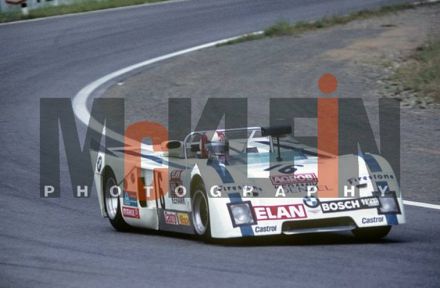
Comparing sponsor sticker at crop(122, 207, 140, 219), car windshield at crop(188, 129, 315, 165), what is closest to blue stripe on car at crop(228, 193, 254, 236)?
car windshield at crop(188, 129, 315, 165)

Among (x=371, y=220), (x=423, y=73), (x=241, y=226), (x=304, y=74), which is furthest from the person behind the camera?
(x=304, y=74)

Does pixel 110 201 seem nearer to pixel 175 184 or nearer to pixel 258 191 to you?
pixel 175 184

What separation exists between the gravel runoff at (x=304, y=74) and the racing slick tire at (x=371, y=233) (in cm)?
421

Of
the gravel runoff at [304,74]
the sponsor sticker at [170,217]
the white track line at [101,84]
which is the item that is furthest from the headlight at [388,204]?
the white track line at [101,84]

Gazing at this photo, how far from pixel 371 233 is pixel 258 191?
1066 millimetres

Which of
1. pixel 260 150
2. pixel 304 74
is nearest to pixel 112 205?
pixel 260 150

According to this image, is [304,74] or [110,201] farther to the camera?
[304,74]

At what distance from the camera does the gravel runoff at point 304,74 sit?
1692 cm

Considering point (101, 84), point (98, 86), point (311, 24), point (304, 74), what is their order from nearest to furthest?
1. point (304, 74)
2. point (98, 86)
3. point (101, 84)
4. point (311, 24)

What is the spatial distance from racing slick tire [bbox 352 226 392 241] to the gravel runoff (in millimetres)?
4210

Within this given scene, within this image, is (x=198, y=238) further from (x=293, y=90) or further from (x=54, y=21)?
(x=54, y=21)

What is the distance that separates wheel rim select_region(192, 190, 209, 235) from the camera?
31.9ft

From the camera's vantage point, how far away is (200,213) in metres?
9.83

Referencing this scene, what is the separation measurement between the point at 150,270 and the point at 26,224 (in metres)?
2.89
